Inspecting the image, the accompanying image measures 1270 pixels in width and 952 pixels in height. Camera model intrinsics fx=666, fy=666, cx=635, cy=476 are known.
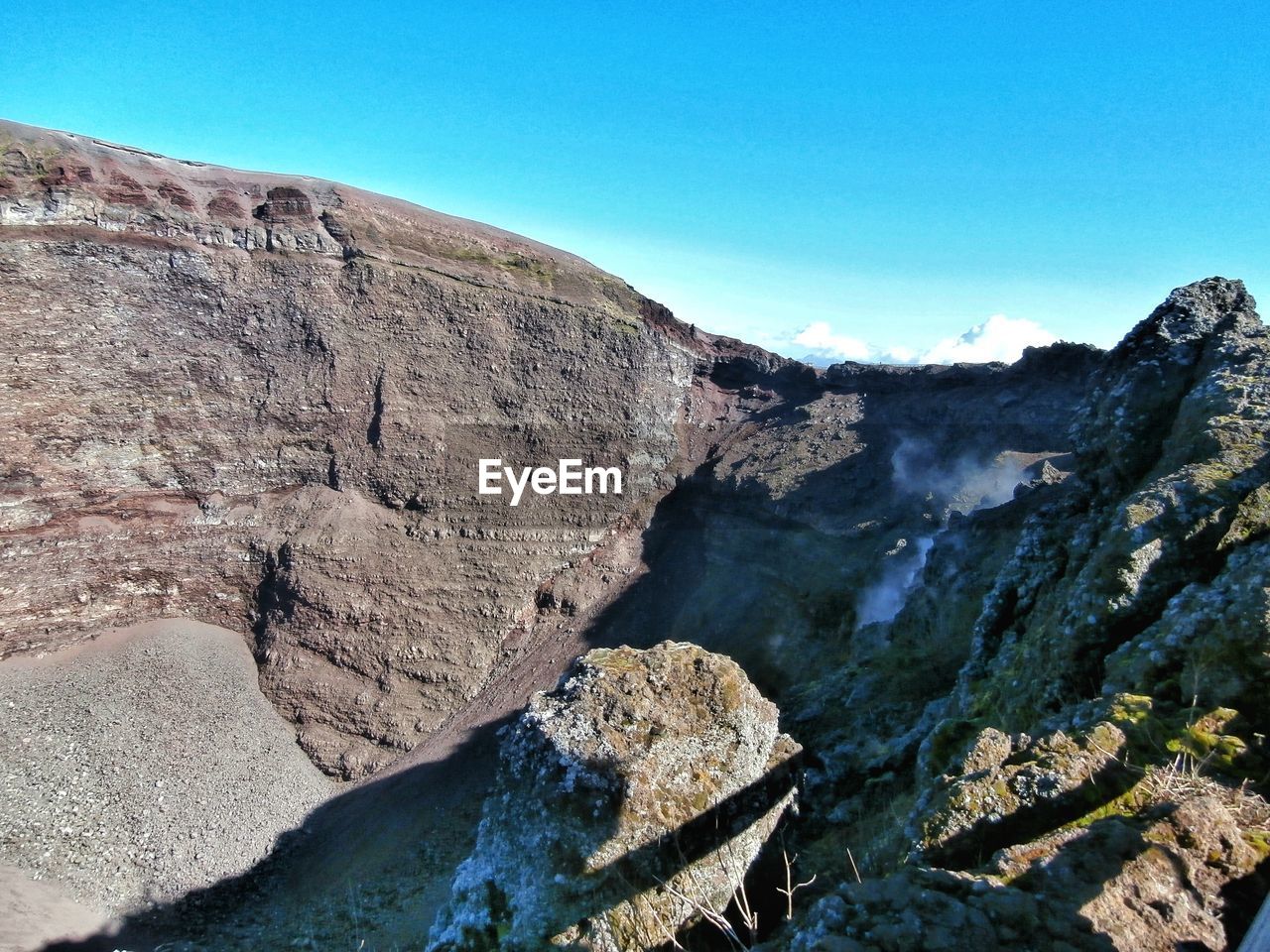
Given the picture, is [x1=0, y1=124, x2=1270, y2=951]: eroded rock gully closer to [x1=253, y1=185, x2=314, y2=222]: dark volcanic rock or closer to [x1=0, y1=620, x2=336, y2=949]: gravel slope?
[x1=253, y1=185, x2=314, y2=222]: dark volcanic rock

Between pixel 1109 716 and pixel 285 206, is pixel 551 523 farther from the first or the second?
pixel 1109 716

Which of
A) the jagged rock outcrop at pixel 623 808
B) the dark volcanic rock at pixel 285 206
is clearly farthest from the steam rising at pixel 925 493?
the dark volcanic rock at pixel 285 206

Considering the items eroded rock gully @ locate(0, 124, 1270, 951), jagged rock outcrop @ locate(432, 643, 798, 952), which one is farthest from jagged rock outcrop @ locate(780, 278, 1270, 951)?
jagged rock outcrop @ locate(432, 643, 798, 952)

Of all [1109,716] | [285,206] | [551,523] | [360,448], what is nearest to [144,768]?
[360,448]

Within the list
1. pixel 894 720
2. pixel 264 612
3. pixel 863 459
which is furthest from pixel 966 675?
pixel 264 612

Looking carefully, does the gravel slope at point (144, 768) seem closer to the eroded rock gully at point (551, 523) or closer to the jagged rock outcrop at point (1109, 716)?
the eroded rock gully at point (551, 523)

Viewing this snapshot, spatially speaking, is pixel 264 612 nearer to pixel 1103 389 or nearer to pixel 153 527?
pixel 153 527
